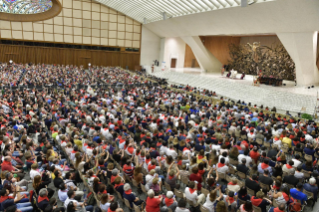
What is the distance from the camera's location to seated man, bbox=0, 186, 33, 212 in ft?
13.0

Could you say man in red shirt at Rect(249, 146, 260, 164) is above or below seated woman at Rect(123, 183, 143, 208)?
above

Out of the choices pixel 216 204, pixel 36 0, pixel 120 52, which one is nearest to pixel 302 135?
pixel 216 204

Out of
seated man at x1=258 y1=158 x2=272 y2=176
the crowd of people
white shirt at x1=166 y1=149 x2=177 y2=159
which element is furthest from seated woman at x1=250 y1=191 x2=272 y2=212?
white shirt at x1=166 y1=149 x2=177 y2=159

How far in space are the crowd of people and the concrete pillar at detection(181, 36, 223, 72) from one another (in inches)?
710

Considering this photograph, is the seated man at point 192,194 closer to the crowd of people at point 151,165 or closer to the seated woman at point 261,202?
the crowd of people at point 151,165

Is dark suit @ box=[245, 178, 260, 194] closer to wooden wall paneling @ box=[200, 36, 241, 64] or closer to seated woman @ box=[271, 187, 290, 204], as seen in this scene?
seated woman @ box=[271, 187, 290, 204]

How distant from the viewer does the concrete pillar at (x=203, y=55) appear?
27938mm

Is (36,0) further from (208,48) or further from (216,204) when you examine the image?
(216,204)

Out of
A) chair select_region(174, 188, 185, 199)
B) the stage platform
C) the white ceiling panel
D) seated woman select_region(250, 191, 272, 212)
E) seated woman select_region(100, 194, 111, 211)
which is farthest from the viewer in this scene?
the white ceiling panel

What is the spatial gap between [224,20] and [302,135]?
47.8 feet

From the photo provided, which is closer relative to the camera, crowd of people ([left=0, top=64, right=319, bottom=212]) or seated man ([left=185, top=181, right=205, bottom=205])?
crowd of people ([left=0, top=64, right=319, bottom=212])

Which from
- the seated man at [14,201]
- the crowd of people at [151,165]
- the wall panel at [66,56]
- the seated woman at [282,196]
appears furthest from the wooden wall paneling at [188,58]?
the seated man at [14,201]

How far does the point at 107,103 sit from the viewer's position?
12.9 m

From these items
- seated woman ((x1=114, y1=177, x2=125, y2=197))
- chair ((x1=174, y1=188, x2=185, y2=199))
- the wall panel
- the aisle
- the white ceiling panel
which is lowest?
chair ((x1=174, y1=188, x2=185, y2=199))
